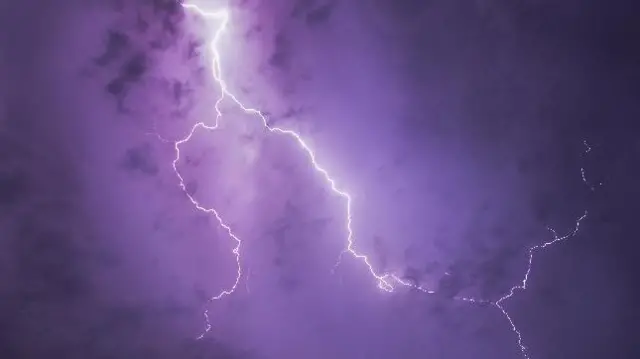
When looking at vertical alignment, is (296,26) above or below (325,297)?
above

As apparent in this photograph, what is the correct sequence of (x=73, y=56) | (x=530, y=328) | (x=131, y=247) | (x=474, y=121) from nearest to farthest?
(x=73, y=56) < (x=131, y=247) < (x=474, y=121) < (x=530, y=328)

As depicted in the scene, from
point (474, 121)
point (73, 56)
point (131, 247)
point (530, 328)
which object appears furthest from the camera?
point (530, 328)

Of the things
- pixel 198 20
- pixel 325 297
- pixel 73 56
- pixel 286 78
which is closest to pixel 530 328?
pixel 325 297

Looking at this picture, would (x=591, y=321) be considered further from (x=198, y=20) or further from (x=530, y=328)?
(x=198, y=20)

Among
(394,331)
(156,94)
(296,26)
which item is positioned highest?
(296,26)

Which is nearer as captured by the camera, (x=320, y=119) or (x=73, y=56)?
(x=73, y=56)

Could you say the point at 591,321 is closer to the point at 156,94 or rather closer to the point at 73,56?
the point at 156,94

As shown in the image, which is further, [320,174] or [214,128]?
[320,174]
